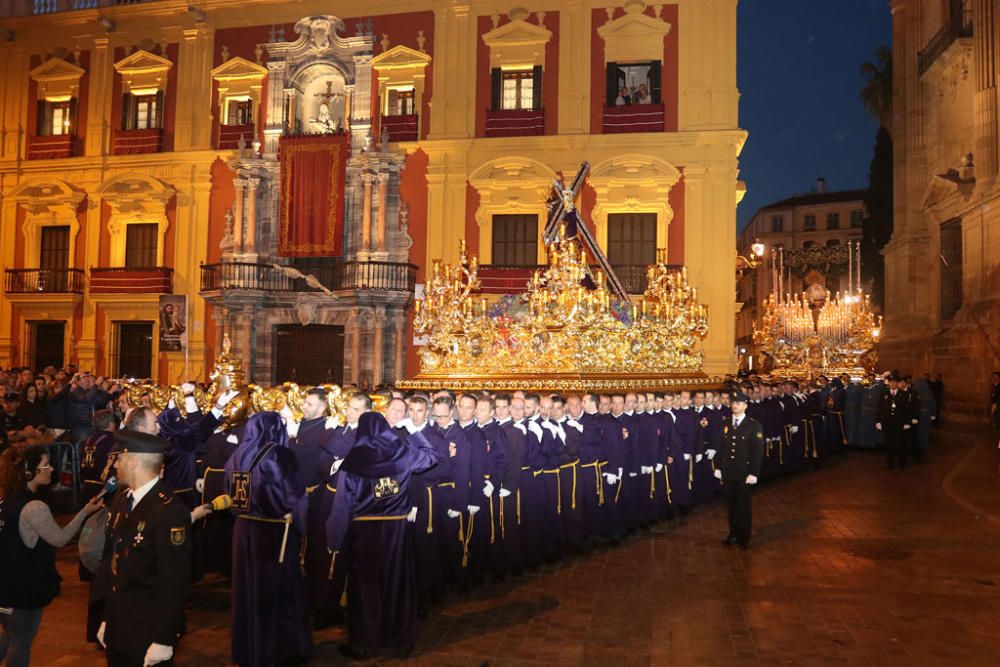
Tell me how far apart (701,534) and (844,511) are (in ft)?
9.01

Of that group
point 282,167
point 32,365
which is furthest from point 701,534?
point 32,365

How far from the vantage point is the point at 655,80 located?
72.3ft

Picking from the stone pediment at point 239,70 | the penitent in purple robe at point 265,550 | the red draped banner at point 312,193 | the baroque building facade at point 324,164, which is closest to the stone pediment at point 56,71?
the baroque building facade at point 324,164

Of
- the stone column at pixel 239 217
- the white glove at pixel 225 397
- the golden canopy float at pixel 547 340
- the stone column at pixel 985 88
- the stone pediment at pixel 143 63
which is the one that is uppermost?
the stone pediment at pixel 143 63

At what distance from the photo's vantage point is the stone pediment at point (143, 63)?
24.9 meters

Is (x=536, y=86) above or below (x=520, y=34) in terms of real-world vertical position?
below

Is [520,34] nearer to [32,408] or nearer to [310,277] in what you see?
[310,277]

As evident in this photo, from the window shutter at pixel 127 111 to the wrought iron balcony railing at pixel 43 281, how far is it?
5164 millimetres

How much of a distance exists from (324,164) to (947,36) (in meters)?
19.4

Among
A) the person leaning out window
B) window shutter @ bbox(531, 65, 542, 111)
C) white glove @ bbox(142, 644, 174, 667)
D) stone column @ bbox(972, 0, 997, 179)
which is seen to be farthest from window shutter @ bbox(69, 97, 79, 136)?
stone column @ bbox(972, 0, 997, 179)

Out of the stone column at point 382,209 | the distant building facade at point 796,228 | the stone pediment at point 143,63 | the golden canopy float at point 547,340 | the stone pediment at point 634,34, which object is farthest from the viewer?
the distant building facade at point 796,228

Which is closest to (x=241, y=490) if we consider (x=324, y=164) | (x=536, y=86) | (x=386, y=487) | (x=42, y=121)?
(x=386, y=487)

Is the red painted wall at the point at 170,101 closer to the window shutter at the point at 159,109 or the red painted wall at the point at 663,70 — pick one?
the window shutter at the point at 159,109

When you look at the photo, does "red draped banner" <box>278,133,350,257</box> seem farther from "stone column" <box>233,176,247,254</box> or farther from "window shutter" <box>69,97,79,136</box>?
"window shutter" <box>69,97,79,136</box>
